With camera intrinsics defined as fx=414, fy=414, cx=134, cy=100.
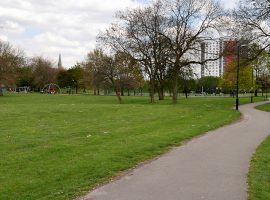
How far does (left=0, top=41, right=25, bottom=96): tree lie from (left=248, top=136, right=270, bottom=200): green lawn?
231 feet

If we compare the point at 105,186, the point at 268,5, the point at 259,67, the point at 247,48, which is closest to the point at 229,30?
the point at 247,48

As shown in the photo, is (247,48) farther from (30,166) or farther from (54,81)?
(54,81)

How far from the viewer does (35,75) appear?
413 feet

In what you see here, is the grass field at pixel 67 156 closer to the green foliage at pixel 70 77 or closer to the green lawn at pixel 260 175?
the green lawn at pixel 260 175

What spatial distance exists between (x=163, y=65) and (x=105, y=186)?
47556mm

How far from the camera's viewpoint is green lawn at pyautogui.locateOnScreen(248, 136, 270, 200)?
23.9 ft

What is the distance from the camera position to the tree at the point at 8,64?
7694 centimetres

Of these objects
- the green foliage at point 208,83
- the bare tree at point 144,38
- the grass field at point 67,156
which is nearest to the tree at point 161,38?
the bare tree at point 144,38

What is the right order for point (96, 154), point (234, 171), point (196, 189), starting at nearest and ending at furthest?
1. point (196, 189)
2. point (234, 171)
3. point (96, 154)

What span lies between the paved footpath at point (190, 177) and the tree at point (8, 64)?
226ft

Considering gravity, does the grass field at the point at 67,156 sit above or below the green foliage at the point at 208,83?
below

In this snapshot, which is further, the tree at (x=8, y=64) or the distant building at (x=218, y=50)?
the tree at (x=8, y=64)

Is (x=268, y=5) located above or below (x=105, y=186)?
above

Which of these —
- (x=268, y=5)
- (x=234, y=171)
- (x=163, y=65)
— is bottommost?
(x=234, y=171)
